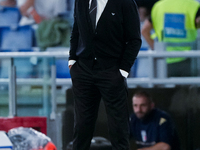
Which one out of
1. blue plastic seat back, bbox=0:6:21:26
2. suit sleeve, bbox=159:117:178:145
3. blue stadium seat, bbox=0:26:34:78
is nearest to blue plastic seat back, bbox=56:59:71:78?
suit sleeve, bbox=159:117:178:145

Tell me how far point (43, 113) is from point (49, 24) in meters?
1.98

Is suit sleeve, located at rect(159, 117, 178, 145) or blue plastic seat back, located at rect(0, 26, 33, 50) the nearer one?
suit sleeve, located at rect(159, 117, 178, 145)

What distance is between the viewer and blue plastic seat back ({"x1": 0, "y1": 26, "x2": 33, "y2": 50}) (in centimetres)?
574

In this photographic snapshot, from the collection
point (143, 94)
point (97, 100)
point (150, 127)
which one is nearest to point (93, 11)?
point (97, 100)

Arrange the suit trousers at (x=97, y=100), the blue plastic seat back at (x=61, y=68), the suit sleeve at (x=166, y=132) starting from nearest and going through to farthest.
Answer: the suit trousers at (x=97, y=100) < the suit sleeve at (x=166, y=132) < the blue plastic seat back at (x=61, y=68)

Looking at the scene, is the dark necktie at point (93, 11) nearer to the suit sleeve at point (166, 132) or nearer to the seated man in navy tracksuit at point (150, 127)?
the seated man in navy tracksuit at point (150, 127)

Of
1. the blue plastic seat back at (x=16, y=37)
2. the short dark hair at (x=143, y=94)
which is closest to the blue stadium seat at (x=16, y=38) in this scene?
the blue plastic seat back at (x=16, y=37)

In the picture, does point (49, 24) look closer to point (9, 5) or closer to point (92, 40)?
point (9, 5)

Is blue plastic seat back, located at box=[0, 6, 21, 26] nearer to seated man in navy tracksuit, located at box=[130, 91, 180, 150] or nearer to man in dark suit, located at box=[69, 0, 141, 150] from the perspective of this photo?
seated man in navy tracksuit, located at box=[130, 91, 180, 150]

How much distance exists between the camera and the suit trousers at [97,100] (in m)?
2.55

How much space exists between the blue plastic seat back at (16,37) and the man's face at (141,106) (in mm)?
2211

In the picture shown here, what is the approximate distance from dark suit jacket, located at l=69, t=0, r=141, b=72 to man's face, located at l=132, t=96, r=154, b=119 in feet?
4.72

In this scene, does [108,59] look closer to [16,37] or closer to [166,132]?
[166,132]

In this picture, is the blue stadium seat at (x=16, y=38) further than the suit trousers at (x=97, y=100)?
Yes
